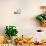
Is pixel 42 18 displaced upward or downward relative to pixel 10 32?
upward

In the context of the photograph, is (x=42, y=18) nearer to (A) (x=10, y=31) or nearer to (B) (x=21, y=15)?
(B) (x=21, y=15)

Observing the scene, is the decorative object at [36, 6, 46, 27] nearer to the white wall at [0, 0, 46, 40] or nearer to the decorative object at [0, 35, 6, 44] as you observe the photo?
the white wall at [0, 0, 46, 40]

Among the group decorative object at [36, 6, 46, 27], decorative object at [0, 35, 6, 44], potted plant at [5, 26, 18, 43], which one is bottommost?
decorative object at [0, 35, 6, 44]

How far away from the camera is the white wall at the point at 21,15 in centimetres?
279

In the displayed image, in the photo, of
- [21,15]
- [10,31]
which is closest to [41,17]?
[21,15]

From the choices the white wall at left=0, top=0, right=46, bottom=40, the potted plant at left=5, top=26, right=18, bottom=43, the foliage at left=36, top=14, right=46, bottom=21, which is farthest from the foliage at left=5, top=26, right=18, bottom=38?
the foliage at left=36, top=14, right=46, bottom=21

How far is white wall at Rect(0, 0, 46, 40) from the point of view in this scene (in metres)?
2.79

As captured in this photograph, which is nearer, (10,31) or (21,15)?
(10,31)

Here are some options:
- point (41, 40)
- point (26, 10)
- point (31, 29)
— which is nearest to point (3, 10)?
point (26, 10)

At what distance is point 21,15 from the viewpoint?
110 inches

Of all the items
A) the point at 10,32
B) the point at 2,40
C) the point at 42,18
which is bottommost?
the point at 2,40

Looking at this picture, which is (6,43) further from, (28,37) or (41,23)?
(41,23)

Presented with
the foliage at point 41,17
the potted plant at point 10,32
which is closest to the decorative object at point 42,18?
the foliage at point 41,17

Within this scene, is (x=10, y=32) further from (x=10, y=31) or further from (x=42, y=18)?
(x=42, y=18)
